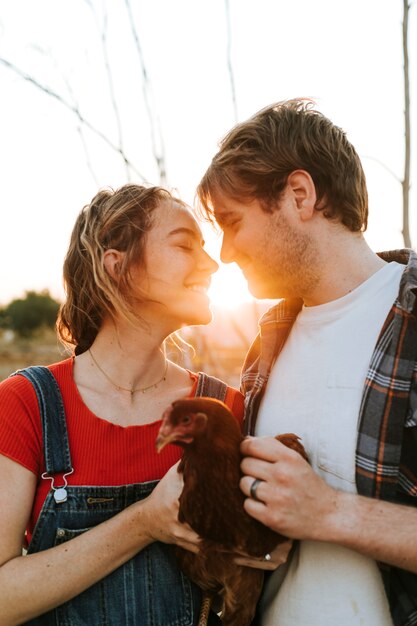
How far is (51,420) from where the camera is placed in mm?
1763

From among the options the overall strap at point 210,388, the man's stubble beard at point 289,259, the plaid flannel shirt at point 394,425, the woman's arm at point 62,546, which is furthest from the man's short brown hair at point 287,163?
the woman's arm at point 62,546

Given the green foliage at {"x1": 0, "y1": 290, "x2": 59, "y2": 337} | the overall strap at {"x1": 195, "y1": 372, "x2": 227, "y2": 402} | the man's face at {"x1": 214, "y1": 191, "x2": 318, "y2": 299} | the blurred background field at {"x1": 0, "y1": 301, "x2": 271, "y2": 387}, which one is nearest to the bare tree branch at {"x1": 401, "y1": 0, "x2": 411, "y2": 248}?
the man's face at {"x1": 214, "y1": 191, "x2": 318, "y2": 299}

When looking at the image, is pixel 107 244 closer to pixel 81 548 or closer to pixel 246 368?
pixel 246 368

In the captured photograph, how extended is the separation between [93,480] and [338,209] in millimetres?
1441

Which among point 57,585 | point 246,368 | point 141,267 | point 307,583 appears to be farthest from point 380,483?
point 141,267

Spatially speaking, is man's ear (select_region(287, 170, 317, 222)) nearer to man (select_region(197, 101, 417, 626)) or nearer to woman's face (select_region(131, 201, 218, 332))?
man (select_region(197, 101, 417, 626))

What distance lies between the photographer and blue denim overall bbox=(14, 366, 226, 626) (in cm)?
168

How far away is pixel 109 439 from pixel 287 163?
53.3 inches

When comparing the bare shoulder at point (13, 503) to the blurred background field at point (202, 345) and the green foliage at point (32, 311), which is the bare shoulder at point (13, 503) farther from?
the green foliage at point (32, 311)

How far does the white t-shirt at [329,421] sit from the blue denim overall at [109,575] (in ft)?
1.15

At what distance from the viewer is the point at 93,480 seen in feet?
5.79

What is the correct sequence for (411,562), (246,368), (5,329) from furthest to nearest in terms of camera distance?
(5,329) → (246,368) → (411,562)

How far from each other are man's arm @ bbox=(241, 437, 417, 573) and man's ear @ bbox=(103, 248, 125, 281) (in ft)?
3.40

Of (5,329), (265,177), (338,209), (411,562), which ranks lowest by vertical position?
(5,329)
